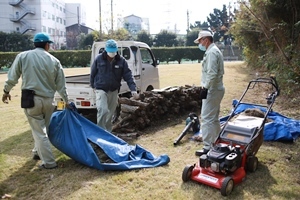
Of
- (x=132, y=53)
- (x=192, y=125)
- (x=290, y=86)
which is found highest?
(x=132, y=53)

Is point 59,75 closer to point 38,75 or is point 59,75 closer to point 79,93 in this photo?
point 38,75

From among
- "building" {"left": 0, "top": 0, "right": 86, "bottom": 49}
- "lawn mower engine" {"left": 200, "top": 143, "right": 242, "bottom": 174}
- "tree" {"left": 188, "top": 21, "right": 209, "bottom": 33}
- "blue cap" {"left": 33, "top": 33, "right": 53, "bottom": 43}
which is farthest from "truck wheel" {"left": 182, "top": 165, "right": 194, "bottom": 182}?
"tree" {"left": 188, "top": 21, "right": 209, "bottom": 33}

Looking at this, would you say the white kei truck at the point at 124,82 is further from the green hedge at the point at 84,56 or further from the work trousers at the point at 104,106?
the green hedge at the point at 84,56

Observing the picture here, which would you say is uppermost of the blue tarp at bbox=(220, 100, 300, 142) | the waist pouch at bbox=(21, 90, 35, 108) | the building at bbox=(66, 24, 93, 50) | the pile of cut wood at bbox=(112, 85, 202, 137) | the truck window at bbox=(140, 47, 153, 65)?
the building at bbox=(66, 24, 93, 50)

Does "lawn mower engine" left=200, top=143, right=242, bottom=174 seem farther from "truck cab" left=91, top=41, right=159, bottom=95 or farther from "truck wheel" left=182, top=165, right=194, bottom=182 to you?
"truck cab" left=91, top=41, right=159, bottom=95

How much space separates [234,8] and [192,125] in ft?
43.5

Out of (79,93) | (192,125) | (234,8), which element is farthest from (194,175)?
(234,8)

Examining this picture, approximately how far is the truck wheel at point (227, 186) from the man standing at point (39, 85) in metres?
2.51

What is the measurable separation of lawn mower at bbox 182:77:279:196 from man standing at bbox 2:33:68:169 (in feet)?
6.97

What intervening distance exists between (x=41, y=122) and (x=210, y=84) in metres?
2.55

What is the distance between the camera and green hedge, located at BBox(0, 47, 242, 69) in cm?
2917

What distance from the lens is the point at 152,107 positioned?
678cm

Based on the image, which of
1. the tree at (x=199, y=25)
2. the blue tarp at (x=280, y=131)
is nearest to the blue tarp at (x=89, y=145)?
the blue tarp at (x=280, y=131)

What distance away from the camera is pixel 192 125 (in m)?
6.03
